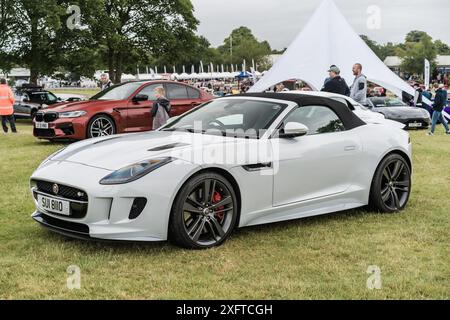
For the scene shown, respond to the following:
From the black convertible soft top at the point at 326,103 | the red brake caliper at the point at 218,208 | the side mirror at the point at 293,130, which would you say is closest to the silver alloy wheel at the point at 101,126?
the black convertible soft top at the point at 326,103

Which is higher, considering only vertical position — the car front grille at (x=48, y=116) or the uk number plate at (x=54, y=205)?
the car front grille at (x=48, y=116)

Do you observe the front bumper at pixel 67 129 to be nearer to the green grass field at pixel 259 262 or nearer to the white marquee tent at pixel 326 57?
the green grass field at pixel 259 262

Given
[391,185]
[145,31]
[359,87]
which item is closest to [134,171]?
[391,185]

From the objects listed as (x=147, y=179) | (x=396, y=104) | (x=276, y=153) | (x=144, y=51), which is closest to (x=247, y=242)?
(x=276, y=153)

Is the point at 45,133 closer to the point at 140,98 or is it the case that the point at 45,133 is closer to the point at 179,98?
the point at 140,98

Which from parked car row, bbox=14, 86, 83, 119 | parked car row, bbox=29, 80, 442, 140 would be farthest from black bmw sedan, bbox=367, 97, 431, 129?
parked car row, bbox=14, 86, 83, 119

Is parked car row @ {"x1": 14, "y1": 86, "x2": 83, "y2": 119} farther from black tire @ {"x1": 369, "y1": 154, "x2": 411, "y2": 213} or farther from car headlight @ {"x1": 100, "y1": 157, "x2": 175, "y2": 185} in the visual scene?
car headlight @ {"x1": 100, "y1": 157, "x2": 175, "y2": 185}

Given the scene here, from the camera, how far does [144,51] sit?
133 feet

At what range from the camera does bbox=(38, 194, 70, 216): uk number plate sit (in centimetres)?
467

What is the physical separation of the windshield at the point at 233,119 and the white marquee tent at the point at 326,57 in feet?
41.3

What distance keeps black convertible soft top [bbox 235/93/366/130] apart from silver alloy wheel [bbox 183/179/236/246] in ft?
4.83

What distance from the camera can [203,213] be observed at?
4828mm

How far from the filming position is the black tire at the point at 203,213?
467cm
